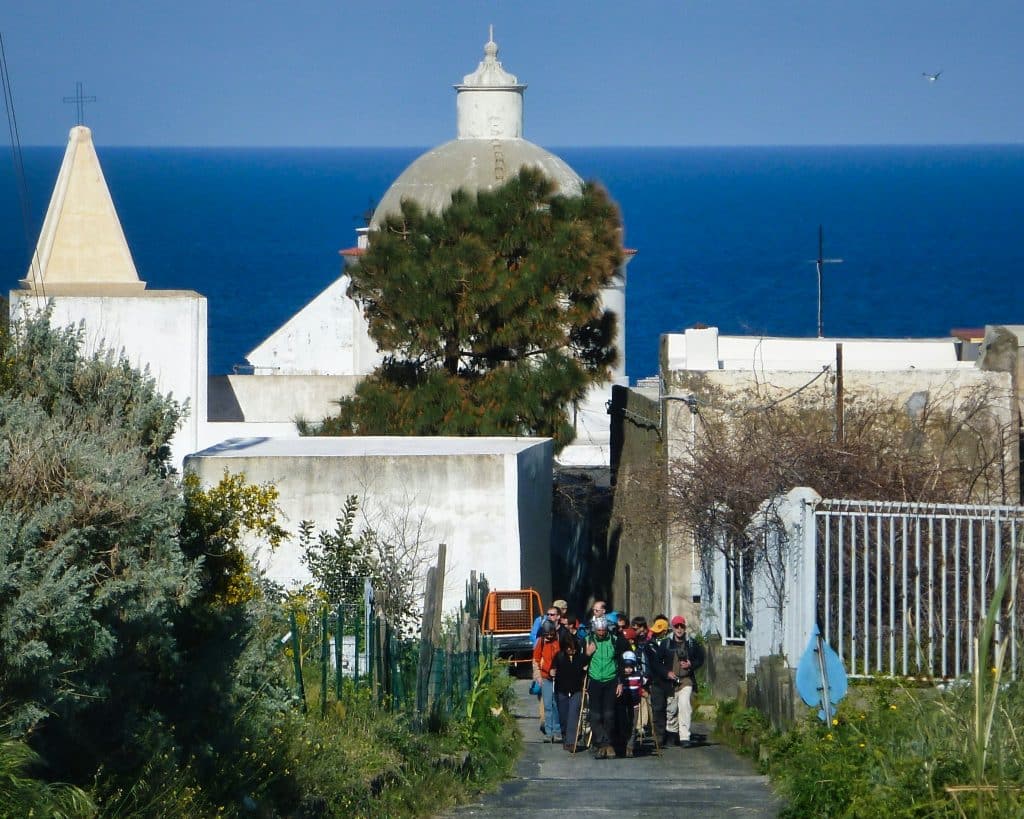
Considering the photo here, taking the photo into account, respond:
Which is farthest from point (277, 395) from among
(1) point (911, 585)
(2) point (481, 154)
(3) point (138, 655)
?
(3) point (138, 655)

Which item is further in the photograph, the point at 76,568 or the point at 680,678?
the point at 680,678

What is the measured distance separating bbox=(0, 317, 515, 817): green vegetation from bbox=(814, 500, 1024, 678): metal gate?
9.99 ft

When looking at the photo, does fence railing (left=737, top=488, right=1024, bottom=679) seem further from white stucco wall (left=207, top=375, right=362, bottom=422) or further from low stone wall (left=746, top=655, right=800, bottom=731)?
white stucco wall (left=207, top=375, right=362, bottom=422)

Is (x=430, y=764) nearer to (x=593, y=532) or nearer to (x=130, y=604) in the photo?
(x=130, y=604)

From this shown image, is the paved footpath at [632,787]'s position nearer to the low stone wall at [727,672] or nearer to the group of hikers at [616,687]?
the group of hikers at [616,687]

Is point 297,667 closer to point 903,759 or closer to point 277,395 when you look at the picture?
point 903,759

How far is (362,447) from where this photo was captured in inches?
904

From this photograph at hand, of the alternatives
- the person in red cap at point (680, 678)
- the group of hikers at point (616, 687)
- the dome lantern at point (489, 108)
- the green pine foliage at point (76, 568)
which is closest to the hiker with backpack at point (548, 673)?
the group of hikers at point (616, 687)

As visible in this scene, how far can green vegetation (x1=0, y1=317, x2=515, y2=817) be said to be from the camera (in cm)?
804

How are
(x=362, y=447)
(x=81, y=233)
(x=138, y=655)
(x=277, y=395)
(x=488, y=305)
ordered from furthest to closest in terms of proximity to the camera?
(x=277, y=395) → (x=81, y=233) → (x=488, y=305) → (x=362, y=447) → (x=138, y=655)

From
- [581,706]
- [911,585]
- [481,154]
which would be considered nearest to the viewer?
[911,585]

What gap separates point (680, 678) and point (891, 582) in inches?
119

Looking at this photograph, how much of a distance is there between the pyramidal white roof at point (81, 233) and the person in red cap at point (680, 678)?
18270 mm

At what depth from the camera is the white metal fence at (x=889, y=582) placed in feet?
42.0
